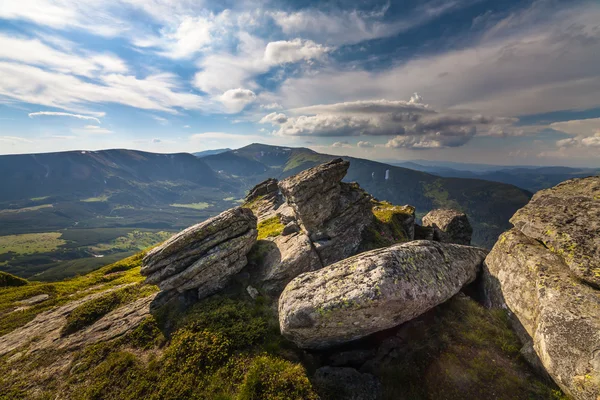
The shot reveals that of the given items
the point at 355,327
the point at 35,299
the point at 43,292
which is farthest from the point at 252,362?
the point at 43,292

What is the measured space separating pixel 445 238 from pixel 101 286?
63.7 m

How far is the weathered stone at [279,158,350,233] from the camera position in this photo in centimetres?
3378

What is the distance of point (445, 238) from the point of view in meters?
53.7

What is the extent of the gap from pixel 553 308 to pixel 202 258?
95.0ft

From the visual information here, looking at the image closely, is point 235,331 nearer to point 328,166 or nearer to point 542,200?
point 328,166

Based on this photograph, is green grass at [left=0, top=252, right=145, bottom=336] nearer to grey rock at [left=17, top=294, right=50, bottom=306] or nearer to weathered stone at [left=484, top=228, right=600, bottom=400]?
grey rock at [left=17, top=294, right=50, bottom=306]

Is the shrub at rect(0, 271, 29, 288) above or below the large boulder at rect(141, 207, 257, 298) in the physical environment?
below

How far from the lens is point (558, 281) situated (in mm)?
16438

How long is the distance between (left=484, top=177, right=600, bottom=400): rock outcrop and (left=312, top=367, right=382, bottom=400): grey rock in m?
10.4

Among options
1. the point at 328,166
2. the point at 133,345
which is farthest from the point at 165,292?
the point at 328,166

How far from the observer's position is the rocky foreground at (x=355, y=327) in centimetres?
1545

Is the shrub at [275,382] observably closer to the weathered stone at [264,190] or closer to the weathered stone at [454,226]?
the weathered stone at [454,226]

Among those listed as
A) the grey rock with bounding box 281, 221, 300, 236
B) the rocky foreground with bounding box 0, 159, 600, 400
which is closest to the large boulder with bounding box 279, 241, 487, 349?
the rocky foreground with bounding box 0, 159, 600, 400

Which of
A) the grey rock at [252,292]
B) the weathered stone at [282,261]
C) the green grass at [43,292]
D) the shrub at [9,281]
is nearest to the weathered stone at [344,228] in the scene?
the weathered stone at [282,261]
